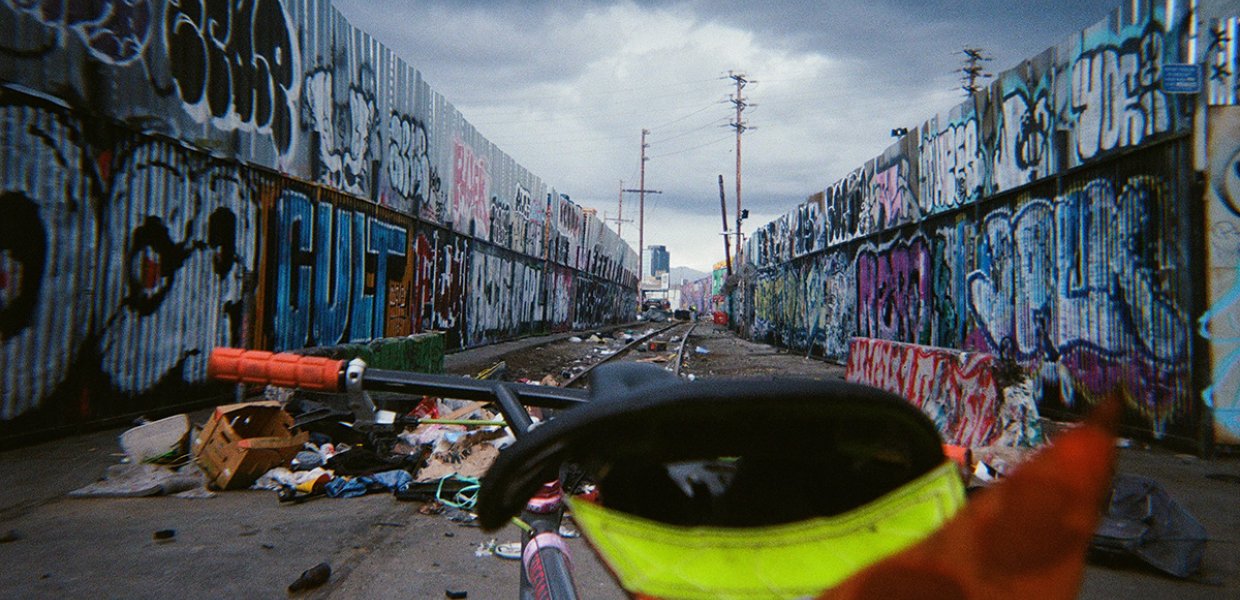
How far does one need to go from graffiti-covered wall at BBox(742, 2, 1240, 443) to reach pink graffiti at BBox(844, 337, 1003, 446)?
1.16m

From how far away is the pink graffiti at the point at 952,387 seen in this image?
6719mm

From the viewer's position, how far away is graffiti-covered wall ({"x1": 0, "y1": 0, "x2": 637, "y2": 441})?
6422 mm

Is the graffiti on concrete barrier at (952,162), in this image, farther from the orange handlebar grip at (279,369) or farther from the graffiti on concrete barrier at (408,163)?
the orange handlebar grip at (279,369)

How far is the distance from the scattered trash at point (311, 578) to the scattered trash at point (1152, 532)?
158 inches

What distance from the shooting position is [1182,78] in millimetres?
6816

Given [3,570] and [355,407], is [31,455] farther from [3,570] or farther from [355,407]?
[355,407]

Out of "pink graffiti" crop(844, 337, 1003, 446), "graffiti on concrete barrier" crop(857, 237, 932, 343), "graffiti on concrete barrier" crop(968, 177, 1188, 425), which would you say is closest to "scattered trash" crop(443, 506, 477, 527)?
"pink graffiti" crop(844, 337, 1003, 446)

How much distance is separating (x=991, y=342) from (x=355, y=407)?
1094 centimetres

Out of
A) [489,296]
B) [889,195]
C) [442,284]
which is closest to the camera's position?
[889,195]

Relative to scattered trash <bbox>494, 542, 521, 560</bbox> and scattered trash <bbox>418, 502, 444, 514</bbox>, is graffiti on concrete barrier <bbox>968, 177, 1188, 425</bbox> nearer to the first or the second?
scattered trash <bbox>494, 542, 521, 560</bbox>

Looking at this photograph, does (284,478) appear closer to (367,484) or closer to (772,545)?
(367,484)

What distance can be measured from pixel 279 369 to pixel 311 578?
211cm

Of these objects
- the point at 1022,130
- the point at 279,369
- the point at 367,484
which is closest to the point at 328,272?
the point at 367,484

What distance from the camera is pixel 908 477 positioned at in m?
0.99
